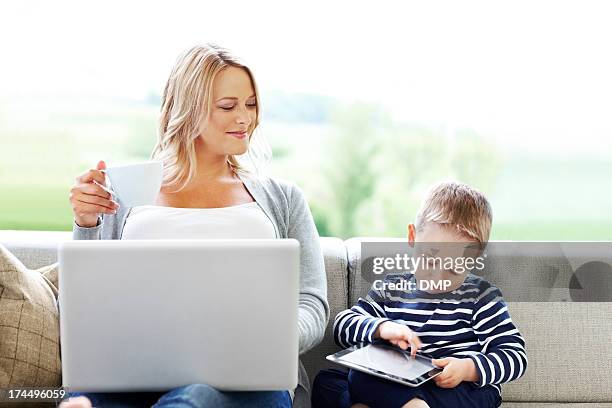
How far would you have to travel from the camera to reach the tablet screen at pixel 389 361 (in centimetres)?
177

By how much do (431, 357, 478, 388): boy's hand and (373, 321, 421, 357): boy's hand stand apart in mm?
64

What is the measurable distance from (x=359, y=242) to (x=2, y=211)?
2.13 m

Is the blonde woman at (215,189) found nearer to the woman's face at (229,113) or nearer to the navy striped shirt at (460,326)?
the woman's face at (229,113)

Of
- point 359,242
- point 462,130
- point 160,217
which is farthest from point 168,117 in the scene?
point 462,130

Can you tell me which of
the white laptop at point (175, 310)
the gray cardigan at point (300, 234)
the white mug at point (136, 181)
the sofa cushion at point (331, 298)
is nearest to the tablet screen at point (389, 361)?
the gray cardigan at point (300, 234)

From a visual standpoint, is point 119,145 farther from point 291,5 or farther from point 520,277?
point 520,277

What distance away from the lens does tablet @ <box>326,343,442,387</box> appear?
5.71ft

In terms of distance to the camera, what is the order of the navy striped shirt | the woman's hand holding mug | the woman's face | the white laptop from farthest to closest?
the woman's face, the navy striped shirt, the woman's hand holding mug, the white laptop

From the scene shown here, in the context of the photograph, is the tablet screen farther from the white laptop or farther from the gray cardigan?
the white laptop

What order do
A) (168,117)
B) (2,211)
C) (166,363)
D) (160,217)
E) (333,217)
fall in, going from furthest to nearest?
(333,217) → (2,211) → (168,117) → (160,217) → (166,363)

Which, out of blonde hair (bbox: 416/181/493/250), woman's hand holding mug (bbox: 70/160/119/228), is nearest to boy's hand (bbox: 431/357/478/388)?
blonde hair (bbox: 416/181/493/250)

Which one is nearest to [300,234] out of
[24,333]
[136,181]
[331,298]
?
[331,298]

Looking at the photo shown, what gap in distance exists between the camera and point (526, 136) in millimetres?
3852

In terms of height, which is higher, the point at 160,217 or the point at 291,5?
the point at 291,5
